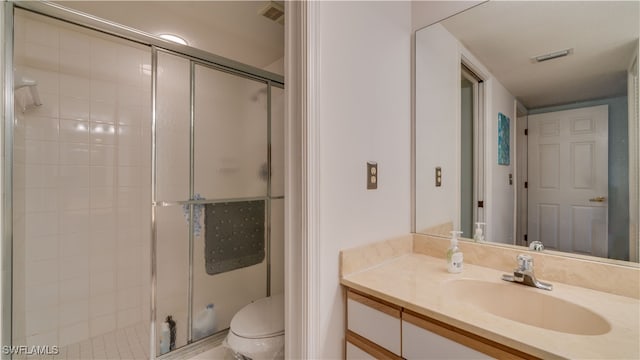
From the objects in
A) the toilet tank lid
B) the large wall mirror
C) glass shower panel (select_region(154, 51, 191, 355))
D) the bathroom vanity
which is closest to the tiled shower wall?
glass shower panel (select_region(154, 51, 191, 355))

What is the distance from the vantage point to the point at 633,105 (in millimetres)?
916

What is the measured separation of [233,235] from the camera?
A: 76.4 inches

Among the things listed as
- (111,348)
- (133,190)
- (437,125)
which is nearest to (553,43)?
(437,125)

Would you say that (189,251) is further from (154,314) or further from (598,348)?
(598,348)

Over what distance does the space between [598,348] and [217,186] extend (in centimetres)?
190

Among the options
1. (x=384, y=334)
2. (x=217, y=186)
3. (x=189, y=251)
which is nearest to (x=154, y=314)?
(x=189, y=251)

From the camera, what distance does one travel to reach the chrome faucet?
3.27 feet

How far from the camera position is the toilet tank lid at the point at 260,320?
132cm

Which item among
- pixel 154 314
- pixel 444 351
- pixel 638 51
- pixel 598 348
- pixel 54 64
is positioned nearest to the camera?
pixel 598 348

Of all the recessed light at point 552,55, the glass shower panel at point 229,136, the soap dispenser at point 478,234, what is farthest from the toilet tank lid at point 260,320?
the recessed light at point 552,55

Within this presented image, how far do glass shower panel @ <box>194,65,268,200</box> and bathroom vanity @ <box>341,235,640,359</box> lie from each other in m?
1.15

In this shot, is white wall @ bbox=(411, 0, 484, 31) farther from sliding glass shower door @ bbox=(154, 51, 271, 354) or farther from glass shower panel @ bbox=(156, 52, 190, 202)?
glass shower panel @ bbox=(156, 52, 190, 202)

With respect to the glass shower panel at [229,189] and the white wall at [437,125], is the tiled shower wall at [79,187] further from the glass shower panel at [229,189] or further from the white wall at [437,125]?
the white wall at [437,125]

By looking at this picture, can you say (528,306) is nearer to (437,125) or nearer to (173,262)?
(437,125)
